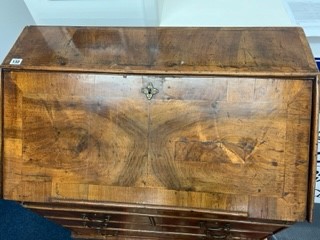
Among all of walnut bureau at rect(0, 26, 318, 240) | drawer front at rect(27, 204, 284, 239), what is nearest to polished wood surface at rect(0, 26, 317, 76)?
Answer: walnut bureau at rect(0, 26, 318, 240)

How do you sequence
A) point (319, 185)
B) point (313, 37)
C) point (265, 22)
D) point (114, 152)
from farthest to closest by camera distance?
point (319, 185) < point (313, 37) < point (265, 22) < point (114, 152)

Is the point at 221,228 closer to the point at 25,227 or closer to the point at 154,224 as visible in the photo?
the point at 154,224

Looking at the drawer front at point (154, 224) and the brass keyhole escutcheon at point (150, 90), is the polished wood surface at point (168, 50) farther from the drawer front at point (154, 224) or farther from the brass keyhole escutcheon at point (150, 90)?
the drawer front at point (154, 224)

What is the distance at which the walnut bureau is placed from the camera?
989mm

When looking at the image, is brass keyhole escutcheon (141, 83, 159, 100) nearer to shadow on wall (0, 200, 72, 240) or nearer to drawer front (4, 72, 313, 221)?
drawer front (4, 72, 313, 221)

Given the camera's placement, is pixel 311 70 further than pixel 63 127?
No

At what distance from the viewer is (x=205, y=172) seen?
40.6 inches

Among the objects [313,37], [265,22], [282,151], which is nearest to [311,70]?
[282,151]

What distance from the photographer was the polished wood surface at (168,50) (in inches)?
39.6

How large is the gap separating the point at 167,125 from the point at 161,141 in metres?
0.05

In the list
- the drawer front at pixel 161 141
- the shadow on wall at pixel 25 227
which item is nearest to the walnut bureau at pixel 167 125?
the drawer front at pixel 161 141

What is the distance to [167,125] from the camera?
3.39 ft

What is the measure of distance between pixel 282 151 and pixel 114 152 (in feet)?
1.66

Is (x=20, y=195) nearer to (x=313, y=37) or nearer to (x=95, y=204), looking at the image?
(x=95, y=204)
